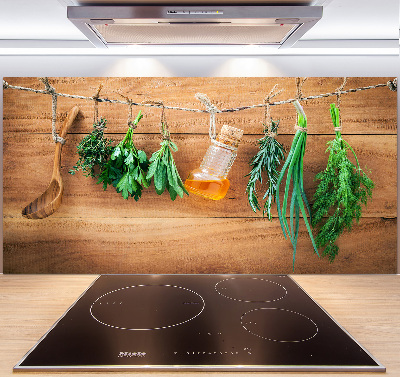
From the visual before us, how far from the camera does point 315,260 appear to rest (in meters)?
1.30

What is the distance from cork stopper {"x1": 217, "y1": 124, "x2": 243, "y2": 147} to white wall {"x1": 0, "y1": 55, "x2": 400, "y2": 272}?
227mm

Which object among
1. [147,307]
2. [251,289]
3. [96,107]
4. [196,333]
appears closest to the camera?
[196,333]

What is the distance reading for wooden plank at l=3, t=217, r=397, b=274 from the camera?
4.25 ft

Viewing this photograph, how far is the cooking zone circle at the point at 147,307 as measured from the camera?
92cm

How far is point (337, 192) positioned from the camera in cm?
122

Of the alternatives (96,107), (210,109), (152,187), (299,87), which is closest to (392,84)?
(299,87)

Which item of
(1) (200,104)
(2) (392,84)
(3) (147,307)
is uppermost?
(2) (392,84)

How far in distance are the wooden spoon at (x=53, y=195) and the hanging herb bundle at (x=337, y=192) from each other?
35.0 inches

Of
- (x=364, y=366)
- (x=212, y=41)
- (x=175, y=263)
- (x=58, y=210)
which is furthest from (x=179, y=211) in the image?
(x=364, y=366)

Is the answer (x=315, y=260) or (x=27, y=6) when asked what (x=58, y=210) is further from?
(x=315, y=260)

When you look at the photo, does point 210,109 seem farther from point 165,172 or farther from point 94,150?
point 94,150

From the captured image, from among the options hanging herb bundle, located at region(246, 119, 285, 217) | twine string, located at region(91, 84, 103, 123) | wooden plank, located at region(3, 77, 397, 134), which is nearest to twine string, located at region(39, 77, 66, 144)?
wooden plank, located at region(3, 77, 397, 134)

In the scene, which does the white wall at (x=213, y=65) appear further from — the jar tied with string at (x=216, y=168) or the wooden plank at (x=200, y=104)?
the jar tied with string at (x=216, y=168)

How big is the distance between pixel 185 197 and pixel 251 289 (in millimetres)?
392
